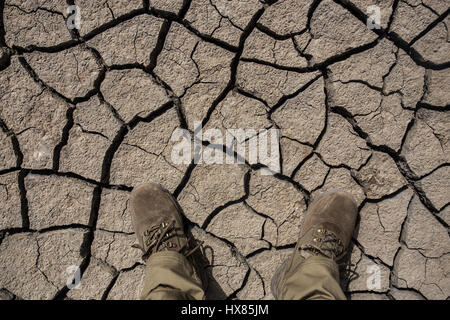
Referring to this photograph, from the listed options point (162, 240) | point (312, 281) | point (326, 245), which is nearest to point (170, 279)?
point (162, 240)

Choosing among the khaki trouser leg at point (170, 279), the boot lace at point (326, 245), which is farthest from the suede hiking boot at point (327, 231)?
the khaki trouser leg at point (170, 279)

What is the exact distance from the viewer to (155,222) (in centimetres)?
201

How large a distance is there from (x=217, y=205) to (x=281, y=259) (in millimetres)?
491

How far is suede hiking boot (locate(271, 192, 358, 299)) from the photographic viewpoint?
1.98 meters

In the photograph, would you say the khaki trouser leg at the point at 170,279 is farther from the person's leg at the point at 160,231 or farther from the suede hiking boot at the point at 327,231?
the suede hiking boot at the point at 327,231

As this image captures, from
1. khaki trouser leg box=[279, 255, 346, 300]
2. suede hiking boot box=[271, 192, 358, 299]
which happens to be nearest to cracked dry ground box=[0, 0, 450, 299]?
suede hiking boot box=[271, 192, 358, 299]

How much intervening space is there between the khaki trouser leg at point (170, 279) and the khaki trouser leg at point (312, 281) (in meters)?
0.46

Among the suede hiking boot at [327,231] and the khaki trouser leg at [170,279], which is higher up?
the suede hiking boot at [327,231]

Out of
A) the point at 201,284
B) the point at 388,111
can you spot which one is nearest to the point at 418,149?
the point at 388,111

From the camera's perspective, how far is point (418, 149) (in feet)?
6.70

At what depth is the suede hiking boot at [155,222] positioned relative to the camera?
1994 millimetres
